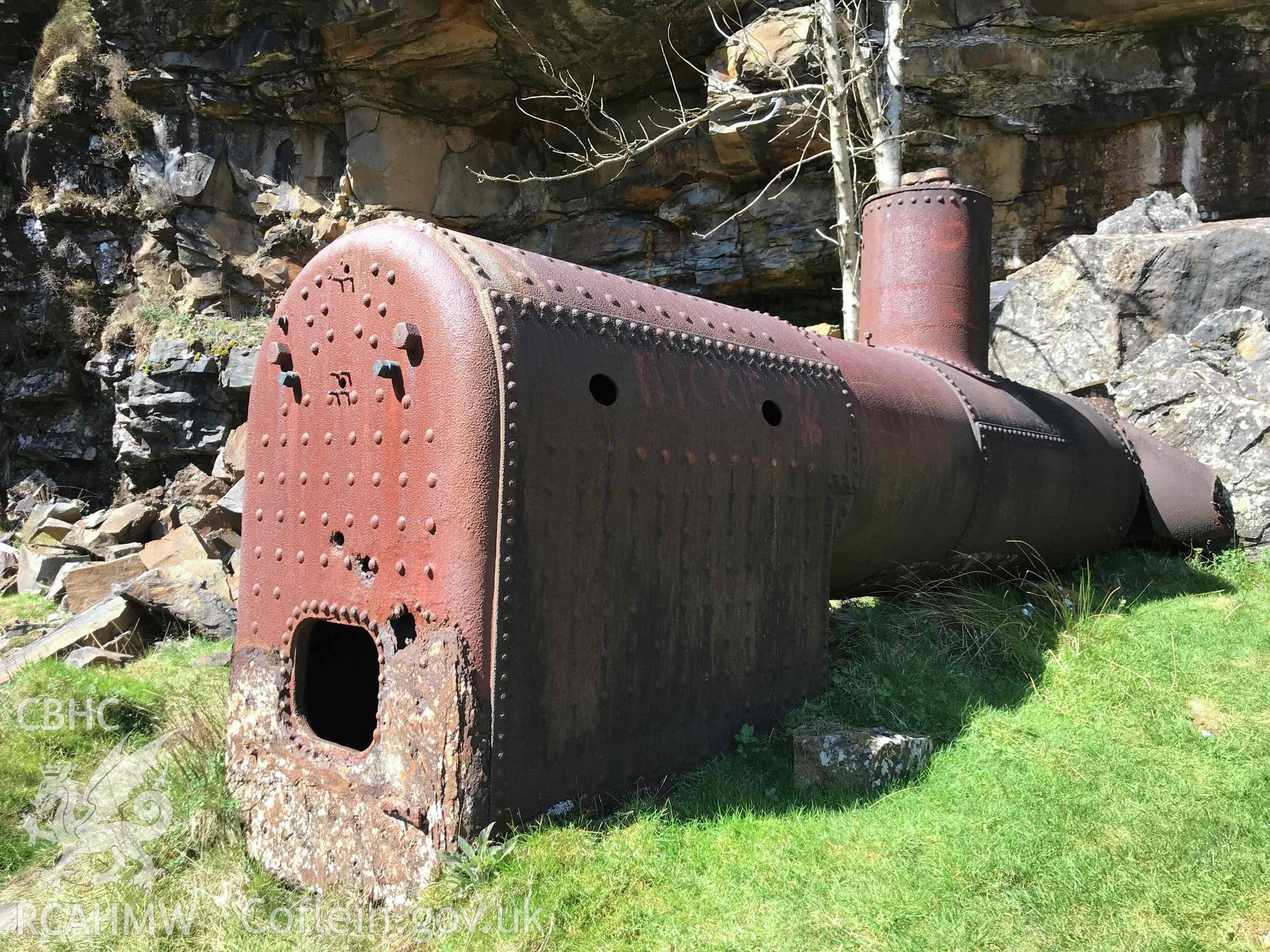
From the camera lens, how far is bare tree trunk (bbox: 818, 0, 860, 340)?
8570 mm

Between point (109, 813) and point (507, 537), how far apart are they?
2.29m

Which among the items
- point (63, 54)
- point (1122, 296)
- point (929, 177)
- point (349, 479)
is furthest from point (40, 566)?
point (1122, 296)

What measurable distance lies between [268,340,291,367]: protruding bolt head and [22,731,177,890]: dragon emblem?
168 cm

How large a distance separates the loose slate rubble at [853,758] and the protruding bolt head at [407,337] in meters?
1.94

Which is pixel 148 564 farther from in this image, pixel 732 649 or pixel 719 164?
pixel 719 164

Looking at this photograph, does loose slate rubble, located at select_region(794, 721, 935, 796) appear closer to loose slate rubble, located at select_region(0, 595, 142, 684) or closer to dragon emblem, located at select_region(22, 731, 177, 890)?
dragon emblem, located at select_region(22, 731, 177, 890)

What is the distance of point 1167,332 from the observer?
7.61 m

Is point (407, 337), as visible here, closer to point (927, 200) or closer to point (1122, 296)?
point (927, 200)

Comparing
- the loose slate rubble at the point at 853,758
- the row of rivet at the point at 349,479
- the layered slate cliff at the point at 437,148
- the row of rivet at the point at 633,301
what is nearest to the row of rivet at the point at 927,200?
the row of rivet at the point at 633,301

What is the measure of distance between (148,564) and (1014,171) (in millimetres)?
11603

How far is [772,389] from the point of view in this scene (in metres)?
3.69

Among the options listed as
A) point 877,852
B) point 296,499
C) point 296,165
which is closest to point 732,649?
point 877,852

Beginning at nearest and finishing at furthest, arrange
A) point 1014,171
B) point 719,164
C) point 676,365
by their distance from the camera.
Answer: point 676,365, point 1014,171, point 719,164

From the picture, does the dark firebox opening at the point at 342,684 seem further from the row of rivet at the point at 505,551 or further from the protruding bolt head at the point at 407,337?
the protruding bolt head at the point at 407,337
